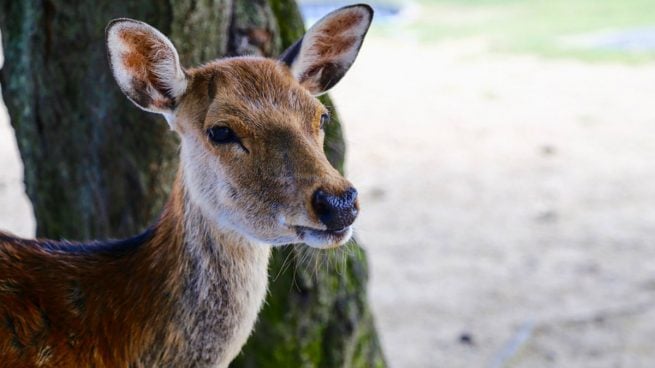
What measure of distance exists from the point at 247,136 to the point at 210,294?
63cm

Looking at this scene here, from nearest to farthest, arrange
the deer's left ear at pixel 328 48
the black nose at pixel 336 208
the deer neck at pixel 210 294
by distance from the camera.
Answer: the black nose at pixel 336 208
the deer neck at pixel 210 294
the deer's left ear at pixel 328 48

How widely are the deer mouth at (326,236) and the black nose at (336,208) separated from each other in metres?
0.03

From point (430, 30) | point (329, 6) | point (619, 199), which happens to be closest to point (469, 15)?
point (430, 30)

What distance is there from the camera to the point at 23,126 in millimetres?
5094

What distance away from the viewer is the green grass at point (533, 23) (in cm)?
1773

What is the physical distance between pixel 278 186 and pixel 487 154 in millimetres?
8964

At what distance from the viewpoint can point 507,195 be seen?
10.7 m

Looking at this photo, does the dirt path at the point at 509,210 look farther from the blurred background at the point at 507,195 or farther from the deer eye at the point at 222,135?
the deer eye at the point at 222,135

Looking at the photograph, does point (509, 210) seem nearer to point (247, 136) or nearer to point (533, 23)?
point (247, 136)

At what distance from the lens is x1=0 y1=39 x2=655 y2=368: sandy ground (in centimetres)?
772

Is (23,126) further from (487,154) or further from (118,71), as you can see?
(487,154)

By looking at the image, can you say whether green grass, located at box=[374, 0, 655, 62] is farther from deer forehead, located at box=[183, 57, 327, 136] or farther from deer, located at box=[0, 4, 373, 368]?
deer, located at box=[0, 4, 373, 368]

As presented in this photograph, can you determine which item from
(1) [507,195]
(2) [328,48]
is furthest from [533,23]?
(2) [328,48]

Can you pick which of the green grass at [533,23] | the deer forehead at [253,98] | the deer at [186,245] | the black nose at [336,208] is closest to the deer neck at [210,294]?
the deer at [186,245]
